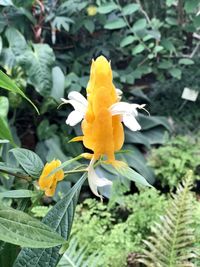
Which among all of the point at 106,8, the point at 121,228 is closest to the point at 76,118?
the point at 121,228

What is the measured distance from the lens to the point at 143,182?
0.51 m

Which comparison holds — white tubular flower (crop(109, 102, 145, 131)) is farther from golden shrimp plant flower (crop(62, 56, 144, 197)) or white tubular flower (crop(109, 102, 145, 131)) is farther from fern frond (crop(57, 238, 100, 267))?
fern frond (crop(57, 238, 100, 267))

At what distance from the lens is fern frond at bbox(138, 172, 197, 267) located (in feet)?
2.83

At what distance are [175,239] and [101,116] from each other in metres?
0.46

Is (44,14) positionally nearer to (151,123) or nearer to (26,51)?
(26,51)

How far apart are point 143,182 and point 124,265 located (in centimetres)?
62

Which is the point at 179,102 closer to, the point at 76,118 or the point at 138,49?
the point at 138,49

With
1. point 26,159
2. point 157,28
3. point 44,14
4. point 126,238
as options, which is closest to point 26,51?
point 44,14

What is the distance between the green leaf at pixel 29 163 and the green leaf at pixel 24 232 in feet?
0.36

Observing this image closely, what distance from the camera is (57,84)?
231cm

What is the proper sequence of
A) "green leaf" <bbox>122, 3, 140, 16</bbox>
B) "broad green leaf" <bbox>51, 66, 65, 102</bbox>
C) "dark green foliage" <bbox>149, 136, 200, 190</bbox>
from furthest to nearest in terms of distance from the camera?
"green leaf" <bbox>122, 3, 140, 16</bbox>
"broad green leaf" <bbox>51, 66, 65, 102</bbox>
"dark green foliage" <bbox>149, 136, 200, 190</bbox>

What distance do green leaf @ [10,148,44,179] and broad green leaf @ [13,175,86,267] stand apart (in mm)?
59

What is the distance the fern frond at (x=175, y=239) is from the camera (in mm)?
861

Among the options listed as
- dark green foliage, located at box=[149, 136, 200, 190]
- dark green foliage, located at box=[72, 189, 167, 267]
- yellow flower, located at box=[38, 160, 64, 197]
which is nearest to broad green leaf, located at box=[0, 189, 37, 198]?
yellow flower, located at box=[38, 160, 64, 197]
